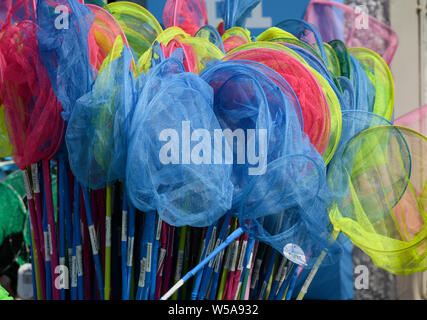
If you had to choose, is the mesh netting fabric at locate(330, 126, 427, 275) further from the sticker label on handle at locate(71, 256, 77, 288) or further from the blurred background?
the blurred background

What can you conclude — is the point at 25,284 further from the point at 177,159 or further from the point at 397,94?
the point at 397,94

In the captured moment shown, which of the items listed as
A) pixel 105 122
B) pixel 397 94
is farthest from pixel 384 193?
pixel 397 94

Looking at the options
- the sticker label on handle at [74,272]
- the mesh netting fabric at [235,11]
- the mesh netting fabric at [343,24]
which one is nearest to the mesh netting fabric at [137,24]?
the mesh netting fabric at [235,11]

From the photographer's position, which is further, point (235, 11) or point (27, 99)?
point (235, 11)

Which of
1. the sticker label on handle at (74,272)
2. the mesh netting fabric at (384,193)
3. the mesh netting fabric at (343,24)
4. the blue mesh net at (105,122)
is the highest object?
the mesh netting fabric at (343,24)

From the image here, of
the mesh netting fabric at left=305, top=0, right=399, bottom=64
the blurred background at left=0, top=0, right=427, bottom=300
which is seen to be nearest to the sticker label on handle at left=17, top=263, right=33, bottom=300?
the blurred background at left=0, top=0, right=427, bottom=300

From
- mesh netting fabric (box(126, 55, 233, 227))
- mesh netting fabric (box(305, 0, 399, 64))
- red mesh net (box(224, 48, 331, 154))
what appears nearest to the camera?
mesh netting fabric (box(126, 55, 233, 227))

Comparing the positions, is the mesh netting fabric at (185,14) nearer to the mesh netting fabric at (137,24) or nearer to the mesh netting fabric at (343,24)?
the mesh netting fabric at (137,24)

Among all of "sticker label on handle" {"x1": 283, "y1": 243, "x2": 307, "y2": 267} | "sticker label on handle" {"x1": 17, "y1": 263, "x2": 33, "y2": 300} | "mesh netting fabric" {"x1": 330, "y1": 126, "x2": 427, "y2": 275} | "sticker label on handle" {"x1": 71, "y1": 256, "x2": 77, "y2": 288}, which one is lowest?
"sticker label on handle" {"x1": 17, "y1": 263, "x2": 33, "y2": 300}

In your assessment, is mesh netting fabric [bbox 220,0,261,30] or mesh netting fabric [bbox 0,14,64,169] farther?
mesh netting fabric [bbox 220,0,261,30]

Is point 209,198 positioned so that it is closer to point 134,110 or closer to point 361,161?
point 134,110

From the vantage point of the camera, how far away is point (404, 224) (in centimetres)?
100

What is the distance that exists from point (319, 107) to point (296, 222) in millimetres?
245
